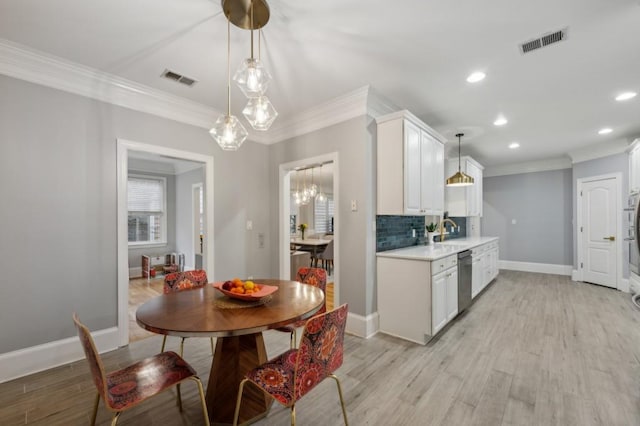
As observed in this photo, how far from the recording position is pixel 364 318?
121 inches

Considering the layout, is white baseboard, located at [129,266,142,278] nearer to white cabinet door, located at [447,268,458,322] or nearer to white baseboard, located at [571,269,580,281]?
white cabinet door, located at [447,268,458,322]

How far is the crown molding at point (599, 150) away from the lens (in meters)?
5.05

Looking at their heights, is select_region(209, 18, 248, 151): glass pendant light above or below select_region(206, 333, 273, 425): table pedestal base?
above

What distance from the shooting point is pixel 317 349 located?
4.52ft

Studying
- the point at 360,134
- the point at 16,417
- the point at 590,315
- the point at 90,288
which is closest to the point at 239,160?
the point at 360,134

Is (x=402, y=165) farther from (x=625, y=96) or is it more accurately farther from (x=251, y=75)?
(x=625, y=96)

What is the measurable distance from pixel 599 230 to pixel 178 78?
763 centimetres

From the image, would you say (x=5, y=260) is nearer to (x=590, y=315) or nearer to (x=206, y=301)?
(x=206, y=301)

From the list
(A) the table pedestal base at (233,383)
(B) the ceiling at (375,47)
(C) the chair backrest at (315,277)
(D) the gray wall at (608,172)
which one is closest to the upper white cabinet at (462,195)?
(B) the ceiling at (375,47)

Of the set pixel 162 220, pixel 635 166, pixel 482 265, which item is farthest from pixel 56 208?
pixel 635 166

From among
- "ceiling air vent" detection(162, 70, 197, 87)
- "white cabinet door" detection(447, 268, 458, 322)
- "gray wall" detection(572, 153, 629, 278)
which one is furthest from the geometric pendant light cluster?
"gray wall" detection(572, 153, 629, 278)

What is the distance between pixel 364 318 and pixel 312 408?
129 centimetres

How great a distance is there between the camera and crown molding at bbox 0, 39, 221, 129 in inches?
91.5

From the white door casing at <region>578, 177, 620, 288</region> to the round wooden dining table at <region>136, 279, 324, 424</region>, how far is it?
6.38 metres
